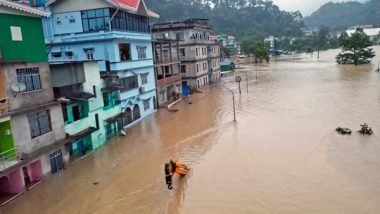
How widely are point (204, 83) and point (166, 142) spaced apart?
3107cm

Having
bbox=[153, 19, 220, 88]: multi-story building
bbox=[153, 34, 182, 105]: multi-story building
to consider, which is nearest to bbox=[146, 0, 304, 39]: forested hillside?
bbox=[153, 19, 220, 88]: multi-story building

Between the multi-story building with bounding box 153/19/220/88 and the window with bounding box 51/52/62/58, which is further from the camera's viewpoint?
the multi-story building with bounding box 153/19/220/88

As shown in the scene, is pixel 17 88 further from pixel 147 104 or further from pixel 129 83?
pixel 147 104

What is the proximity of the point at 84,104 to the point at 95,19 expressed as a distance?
9.14 metres

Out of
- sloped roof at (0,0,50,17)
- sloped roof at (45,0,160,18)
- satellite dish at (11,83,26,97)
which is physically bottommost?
satellite dish at (11,83,26,97)

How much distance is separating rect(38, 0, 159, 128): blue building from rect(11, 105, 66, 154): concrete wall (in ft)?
20.0

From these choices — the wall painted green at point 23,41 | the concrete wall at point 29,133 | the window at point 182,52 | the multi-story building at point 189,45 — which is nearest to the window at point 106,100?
the concrete wall at point 29,133

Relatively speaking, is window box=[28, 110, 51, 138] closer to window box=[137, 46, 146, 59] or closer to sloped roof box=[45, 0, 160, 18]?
sloped roof box=[45, 0, 160, 18]

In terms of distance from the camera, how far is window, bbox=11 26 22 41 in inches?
639

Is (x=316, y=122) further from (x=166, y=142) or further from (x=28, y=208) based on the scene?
(x=28, y=208)

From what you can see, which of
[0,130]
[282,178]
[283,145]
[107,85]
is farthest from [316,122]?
[0,130]

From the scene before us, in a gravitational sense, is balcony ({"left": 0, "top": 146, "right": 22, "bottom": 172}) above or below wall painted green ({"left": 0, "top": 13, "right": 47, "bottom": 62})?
below

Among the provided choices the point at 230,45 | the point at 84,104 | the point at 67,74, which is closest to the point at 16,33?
the point at 67,74

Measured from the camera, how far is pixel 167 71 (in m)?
43.9
